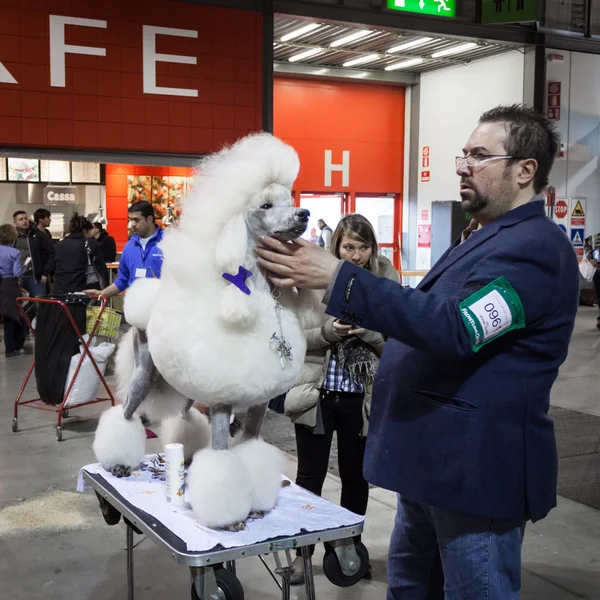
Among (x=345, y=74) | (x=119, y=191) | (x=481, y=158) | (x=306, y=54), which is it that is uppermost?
(x=306, y=54)

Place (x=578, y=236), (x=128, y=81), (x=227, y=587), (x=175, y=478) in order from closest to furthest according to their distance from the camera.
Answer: (x=227, y=587) < (x=175, y=478) < (x=128, y=81) < (x=578, y=236)

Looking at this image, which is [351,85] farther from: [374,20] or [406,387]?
[406,387]

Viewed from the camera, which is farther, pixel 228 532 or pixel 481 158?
pixel 228 532

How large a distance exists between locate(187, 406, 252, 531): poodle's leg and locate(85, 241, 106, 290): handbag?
18.2 ft

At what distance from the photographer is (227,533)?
6.21ft

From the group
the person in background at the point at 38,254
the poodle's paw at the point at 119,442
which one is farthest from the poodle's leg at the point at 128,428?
the person in background at the point at 38,254


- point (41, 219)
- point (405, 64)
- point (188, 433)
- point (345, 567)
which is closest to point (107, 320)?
point (188, 433)

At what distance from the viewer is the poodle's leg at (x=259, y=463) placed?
202 centimetres

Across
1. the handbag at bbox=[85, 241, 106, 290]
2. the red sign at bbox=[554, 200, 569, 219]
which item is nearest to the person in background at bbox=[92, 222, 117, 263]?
the handbag at bbox=[85, 241, 106, 290]

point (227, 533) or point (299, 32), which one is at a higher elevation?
point (299, 32)

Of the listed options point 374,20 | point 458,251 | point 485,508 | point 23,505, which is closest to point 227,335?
point 458,251

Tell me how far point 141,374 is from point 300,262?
863 mm

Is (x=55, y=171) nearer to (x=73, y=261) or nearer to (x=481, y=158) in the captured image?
(x=73, y=261)

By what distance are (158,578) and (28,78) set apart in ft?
16.2
